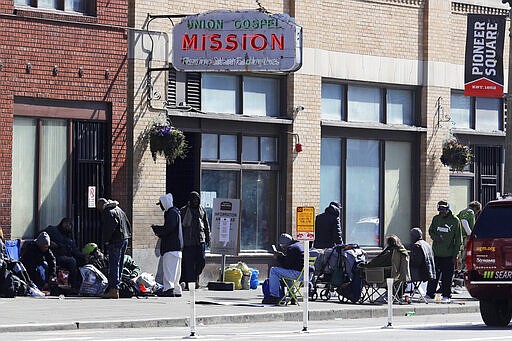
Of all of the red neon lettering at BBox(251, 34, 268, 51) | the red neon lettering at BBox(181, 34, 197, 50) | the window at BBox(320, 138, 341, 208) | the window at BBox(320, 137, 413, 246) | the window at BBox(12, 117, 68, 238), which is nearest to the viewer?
the window at BBox(12, 117, 68, 238)

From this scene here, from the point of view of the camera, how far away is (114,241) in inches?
967

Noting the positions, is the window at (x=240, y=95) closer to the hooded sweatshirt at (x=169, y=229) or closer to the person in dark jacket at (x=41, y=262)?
the hooded sweatshirt at (x=169, y=229)

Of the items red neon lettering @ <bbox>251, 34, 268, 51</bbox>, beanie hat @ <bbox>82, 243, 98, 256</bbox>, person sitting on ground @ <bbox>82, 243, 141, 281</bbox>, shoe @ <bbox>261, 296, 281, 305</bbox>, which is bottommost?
shoe @ <bbox>261, 296, 281, 305</bbox>

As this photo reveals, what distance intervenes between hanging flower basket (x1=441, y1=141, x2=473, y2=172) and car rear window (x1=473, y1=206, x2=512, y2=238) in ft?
38.9

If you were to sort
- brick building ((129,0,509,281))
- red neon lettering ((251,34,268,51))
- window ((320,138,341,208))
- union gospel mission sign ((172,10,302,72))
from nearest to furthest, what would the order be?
union gospel mission sign ((172,10,302,72))
red neon lettering ((251,34,268,51))
brick building ((129,0,509,281))
window ((320,138,341,208))

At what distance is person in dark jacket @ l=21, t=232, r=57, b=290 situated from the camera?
24703 millimetres

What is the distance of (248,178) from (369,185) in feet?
12.8

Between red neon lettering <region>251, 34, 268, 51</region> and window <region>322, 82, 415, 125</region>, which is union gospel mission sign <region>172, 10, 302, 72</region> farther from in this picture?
window <region>322, 82, 415, 125</region>

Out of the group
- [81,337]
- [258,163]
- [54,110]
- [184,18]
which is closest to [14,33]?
[54,110]

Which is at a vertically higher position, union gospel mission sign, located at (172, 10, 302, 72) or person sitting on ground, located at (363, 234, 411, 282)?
union gospel mission sign, located at (172, 10, 302, 72)

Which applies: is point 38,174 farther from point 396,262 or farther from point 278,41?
point 396,262

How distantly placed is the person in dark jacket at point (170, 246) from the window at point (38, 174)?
81.5 inches

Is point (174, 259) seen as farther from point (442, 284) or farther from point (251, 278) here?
point (442, 284)

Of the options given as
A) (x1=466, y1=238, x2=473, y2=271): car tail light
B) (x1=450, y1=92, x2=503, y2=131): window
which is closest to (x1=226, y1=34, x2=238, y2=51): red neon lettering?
(x1=466, y1=238, x2=473, y2=271): car tail light
